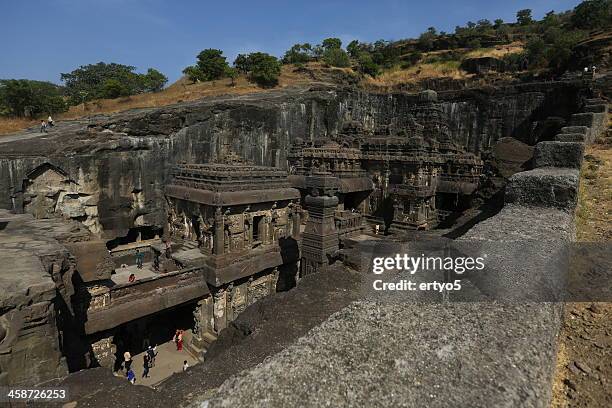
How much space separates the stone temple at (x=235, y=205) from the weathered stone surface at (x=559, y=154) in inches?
0.8

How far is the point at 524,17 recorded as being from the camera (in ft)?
195

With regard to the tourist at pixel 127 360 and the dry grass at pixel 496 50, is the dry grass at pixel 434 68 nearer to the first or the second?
the dry grass at pixel 496 50

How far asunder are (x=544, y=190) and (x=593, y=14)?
46621 millimetres

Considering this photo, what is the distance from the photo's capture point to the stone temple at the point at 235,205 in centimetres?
431

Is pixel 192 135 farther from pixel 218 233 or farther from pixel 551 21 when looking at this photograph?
pixel 551 21

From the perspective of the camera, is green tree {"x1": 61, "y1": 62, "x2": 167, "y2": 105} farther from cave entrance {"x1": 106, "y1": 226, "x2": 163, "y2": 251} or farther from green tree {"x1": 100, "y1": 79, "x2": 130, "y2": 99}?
cave entrance {"x1": 106, "y1": 226, "x2": 163, "y2": 251}

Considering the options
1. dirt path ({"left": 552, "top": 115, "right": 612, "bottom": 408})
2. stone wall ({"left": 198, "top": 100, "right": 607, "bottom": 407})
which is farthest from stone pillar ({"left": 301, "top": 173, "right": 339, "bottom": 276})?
stone wall ({"left": 198, "top": 100, "right": 607, "bottom": 407})

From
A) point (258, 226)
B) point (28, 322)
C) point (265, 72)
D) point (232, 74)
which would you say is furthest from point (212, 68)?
point (28, 322)

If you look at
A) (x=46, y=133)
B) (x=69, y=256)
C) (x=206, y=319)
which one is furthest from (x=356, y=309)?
(x=46, y=133)

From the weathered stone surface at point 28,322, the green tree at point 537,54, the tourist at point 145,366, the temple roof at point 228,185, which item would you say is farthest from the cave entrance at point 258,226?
the green tree at point 537,54

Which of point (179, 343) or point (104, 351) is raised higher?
point (104, 351)

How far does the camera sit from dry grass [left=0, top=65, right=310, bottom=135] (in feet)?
69.8

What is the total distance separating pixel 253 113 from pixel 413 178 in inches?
417

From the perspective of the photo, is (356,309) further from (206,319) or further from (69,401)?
(206,319)
